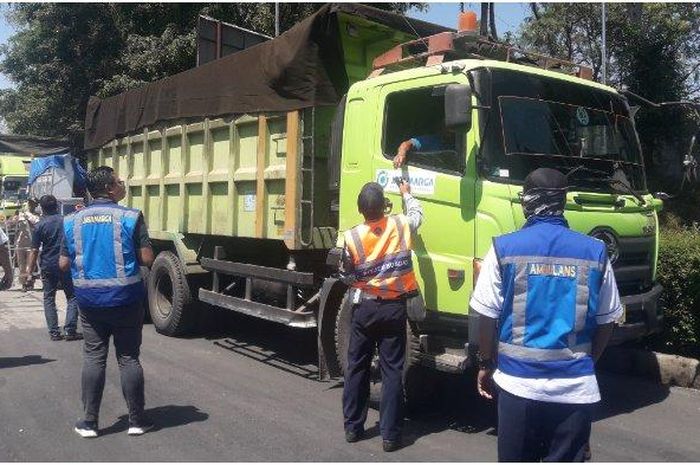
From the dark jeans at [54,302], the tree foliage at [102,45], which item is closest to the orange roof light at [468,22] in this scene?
the dark jeans at [54,302]

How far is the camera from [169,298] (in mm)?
8484

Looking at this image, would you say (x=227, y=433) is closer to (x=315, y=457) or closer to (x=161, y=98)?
(x=315, y=457)

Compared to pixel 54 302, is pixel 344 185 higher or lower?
higher

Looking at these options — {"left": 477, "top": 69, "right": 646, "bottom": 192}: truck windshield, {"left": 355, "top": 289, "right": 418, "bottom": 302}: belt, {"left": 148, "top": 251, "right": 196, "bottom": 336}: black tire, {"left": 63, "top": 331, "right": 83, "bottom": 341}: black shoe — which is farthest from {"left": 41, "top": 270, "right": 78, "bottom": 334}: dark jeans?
{"left": 477, "top": 69, "right": 646, "bottom": 192}: truck windshield

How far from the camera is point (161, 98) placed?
827 cm

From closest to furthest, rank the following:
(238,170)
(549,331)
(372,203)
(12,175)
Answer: (549,331) → (372,203) → (238,170) → (12,175)

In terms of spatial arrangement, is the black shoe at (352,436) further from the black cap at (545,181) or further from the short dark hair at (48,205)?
the short dark hair at (48,205)

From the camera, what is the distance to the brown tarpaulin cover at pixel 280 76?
5.96m

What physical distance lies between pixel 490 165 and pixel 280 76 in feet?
7.73

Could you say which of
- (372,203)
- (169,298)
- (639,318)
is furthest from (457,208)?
(169,298)

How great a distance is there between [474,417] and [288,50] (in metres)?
3.49

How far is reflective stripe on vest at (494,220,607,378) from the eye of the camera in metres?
2.69

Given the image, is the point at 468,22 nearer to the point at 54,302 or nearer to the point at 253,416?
the point at 253,416

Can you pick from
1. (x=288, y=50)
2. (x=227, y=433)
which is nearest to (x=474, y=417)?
(x=227, y=433)
